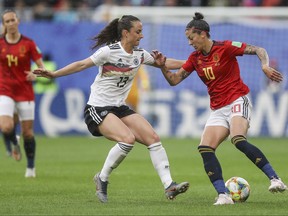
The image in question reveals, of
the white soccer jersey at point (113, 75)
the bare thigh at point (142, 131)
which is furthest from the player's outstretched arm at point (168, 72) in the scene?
the bare thigh at point (142, 131)

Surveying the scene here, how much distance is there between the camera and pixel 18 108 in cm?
1516

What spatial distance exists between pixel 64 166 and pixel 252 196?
6146 mm

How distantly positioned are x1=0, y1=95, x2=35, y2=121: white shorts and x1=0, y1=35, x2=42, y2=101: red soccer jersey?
8cm

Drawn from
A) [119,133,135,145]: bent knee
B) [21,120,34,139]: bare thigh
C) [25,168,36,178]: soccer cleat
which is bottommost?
[25,168,36,178]: soccer cleat

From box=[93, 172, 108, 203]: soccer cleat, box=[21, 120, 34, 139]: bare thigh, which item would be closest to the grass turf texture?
box=[93, 172, 108, 203]: soccer cleat

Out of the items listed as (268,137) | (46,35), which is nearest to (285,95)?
(268,137)

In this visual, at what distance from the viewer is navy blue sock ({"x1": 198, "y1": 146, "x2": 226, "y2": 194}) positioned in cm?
1052

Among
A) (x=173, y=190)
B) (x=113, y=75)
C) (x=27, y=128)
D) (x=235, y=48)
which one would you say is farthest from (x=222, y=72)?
(x=27, y=128)

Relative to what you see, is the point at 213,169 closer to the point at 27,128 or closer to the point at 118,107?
the point at 118,107

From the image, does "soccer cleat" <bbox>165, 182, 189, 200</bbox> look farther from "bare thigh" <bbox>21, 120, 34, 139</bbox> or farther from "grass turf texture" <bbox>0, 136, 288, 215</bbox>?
"bare thigh" <bbox>21, 120, 34, 139</bbox>

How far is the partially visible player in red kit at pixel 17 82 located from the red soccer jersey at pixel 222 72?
4569 mm

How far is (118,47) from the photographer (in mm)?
11188

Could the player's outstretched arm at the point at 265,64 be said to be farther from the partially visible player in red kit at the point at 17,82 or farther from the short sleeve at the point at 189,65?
the partially visible player in red kit at the point at 17,82

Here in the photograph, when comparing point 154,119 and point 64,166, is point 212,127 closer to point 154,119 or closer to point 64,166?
point 64,166
